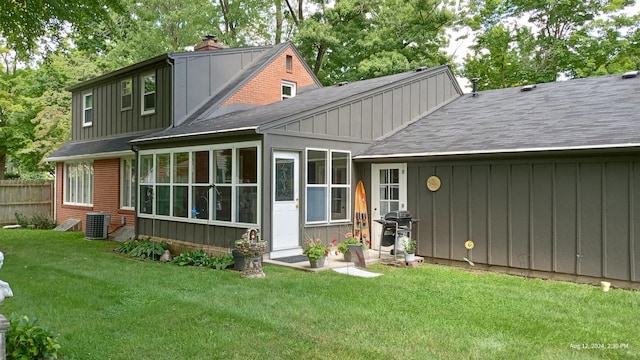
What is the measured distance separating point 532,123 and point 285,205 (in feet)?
16.6

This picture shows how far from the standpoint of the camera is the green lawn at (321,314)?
4.38 m

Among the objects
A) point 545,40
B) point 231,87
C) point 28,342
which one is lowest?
point 28,342

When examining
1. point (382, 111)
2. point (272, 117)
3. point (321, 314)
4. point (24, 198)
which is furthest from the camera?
point (24, 198)

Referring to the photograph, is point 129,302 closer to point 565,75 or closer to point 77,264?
point 77,264

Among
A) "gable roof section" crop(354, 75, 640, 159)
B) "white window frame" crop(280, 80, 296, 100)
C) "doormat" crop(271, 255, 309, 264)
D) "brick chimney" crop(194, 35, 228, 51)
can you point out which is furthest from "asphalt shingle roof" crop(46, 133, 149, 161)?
"gable roof section" crop(354, 75, 640, 159)

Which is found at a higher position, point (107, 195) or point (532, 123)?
point (532, 123)

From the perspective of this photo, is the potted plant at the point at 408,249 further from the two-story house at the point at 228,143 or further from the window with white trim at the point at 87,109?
the window with white trim at the point at 87,109

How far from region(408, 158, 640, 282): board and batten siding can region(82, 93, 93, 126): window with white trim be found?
39.0 ft

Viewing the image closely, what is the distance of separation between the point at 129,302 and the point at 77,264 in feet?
12.1

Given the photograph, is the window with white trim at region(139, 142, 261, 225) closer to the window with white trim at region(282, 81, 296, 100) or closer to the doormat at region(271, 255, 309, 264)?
the doormat at region(271, 255, 309, 264)

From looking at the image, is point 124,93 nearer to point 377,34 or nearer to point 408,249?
point 408,249

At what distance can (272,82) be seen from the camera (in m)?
14.6

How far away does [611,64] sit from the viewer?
2036 cm

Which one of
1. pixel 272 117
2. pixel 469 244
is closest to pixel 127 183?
pixel 272 117
